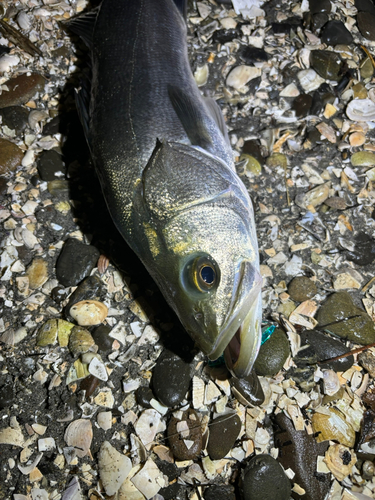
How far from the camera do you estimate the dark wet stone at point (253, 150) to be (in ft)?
10.3

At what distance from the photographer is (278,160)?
10.2 feet

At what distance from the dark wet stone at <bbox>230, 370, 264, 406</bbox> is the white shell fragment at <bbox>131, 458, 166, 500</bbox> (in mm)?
691

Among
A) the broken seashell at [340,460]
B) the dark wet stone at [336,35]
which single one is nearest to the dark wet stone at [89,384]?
the broken seashell at [340,460]

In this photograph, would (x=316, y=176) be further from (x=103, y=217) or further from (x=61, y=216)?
(x=61, y=216)

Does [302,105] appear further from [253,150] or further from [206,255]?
[206,255]

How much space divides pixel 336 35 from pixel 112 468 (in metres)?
3.82

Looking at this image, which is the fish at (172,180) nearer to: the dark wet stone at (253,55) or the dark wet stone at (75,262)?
the dark wet stone at (75,262)

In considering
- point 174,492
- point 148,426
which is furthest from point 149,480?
point 148,426

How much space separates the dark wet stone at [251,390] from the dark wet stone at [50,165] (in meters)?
2.06

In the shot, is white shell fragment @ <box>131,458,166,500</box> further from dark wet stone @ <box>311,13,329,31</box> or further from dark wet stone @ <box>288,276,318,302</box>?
dark wet stone @ <box>311,13,329,31</box>

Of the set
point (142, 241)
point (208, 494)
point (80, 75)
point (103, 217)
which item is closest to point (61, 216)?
point (103, 217)

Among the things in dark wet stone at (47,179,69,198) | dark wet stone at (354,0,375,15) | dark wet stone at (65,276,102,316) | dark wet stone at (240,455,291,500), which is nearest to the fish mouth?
dark wet stone at (240,455,291,500)

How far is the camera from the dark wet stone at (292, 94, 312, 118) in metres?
3.27

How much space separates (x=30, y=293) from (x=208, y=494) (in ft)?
5.76
